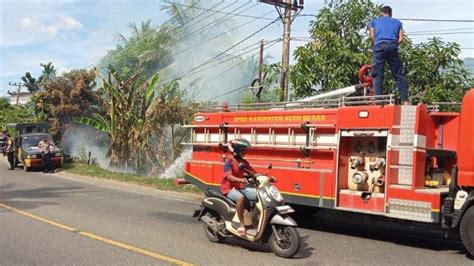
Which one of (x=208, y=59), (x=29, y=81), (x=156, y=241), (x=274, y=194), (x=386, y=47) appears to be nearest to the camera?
(x=274, y=194)

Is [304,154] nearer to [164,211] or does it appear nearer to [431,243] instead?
[431,243]

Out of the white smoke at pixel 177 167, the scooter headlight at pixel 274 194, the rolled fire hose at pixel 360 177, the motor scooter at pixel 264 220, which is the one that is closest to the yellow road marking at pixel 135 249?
the motor scooter at pixel 264 220

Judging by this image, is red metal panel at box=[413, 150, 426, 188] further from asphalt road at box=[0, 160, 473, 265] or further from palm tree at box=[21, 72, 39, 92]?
palm tree at box=[21, 72, 39, 92]

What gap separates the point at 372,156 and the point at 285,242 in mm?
2424

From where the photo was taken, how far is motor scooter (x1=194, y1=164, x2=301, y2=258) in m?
6.95

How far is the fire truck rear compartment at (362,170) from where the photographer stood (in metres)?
8.24

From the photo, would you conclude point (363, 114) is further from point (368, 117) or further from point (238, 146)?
point (238, 146)

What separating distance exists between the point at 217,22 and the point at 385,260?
34.6 metres

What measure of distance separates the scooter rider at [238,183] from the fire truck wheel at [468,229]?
2.83 meters

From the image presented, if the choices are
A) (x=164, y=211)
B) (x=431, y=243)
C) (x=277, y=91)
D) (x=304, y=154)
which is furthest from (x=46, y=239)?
(x=277, y=91)

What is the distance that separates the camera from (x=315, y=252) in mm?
7438

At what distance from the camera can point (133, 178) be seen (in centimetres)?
1900

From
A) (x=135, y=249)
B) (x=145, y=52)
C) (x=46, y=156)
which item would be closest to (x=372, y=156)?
(x=135, y=249)

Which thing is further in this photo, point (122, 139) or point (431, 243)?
point (122, 139)
